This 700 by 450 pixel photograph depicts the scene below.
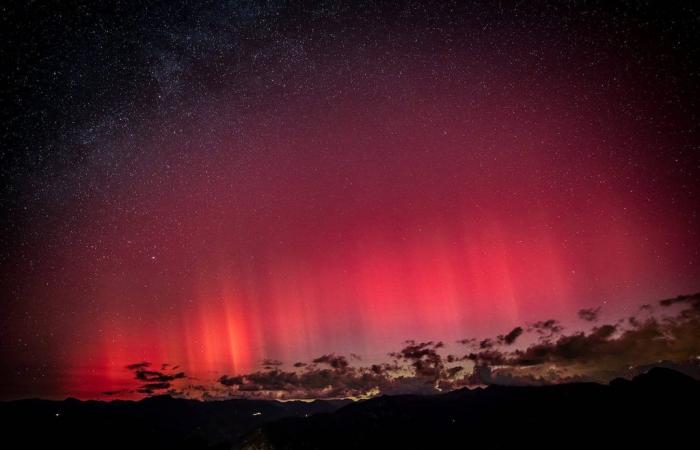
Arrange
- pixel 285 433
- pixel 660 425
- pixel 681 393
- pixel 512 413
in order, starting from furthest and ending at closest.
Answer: pixel 512 413 < pixel 285 433 < pixel 681 393 < pixel 660 425

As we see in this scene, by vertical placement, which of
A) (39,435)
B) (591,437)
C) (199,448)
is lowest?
(591,437)

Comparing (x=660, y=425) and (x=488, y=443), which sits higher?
(x=660, y=425)

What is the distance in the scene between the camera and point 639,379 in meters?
165

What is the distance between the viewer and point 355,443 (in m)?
181

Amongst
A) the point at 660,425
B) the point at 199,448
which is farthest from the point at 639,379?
the point at 199,448

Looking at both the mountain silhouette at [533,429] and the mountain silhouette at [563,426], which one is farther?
the mountain silhouette at [533,429]

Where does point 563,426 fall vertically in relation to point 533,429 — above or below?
above

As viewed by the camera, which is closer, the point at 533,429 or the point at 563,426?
the point at 563,426

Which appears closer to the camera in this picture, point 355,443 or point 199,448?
point 199,448

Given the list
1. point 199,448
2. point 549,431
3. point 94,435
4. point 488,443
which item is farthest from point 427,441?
point 94,435

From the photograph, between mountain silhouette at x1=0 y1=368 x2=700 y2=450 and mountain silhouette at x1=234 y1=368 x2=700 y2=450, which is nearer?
mountain silhouette at x1=234 y1=368 x2=700 y2=450

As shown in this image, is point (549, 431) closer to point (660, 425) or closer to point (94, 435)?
point (660, 425)

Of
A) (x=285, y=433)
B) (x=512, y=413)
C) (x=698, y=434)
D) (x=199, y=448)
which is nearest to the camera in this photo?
(x=698, y=434)

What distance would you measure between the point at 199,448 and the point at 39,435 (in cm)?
8301
